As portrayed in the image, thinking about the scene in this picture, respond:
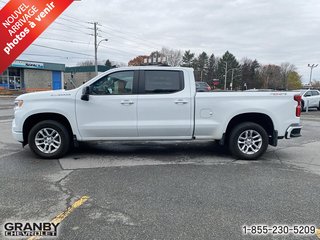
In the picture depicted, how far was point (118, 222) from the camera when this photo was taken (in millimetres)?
3244

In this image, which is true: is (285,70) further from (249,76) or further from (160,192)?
(160,192)

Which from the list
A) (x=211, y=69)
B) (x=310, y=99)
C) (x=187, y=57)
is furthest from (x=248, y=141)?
(x=211, y=69)

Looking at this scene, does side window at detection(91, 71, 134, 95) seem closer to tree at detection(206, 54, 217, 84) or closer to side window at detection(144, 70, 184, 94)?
side window at detection(144, 70, 184, 94)

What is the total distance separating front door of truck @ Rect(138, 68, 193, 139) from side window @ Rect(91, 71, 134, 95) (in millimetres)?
259

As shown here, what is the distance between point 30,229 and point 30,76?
156ft

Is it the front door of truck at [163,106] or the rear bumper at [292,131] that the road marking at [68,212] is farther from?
the rear bumper at [292,131]

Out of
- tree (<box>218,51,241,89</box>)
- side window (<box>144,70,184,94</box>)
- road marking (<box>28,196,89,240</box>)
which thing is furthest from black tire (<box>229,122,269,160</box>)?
tree (<box>218,51,241,89</box>)

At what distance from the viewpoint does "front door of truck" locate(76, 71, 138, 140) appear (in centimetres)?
571

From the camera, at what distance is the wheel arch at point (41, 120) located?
582 cm

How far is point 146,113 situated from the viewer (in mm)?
5766

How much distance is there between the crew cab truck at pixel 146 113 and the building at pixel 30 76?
4111 cm

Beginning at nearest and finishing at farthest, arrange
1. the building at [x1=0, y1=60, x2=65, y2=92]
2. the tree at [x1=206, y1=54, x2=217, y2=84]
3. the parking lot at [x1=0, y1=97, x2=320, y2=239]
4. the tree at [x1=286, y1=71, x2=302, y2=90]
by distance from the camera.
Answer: the parking lot at [x1=0, y1=97, x2=320, y2=239] → the building at [x1=0, y1=60, x2=65, y2=92] → the tree at [x1=206, y1=54, x2=217, y2=84] → the tree at [x1=286, y1=71, x2=302, y2=90]

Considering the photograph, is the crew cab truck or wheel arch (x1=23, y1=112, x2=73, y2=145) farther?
wheel arch (x1=23, y1=112, x2=73, y2=145)

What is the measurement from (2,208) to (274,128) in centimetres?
519
